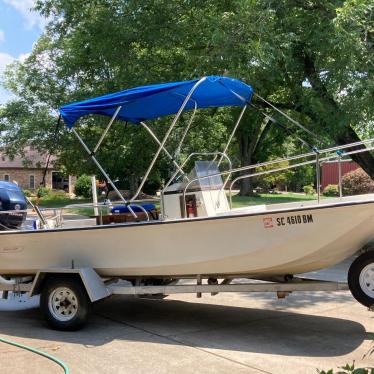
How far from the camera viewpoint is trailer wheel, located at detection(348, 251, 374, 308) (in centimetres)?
583

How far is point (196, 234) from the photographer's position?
6.27 meters

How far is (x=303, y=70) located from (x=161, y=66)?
3.80m

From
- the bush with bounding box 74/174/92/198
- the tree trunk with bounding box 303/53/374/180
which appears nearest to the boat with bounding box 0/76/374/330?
the tree trunk with bounding box 303/53/374/180

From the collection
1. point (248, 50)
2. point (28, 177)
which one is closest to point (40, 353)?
point (248, 50)

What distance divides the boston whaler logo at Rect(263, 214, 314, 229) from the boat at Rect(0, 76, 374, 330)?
10 mm

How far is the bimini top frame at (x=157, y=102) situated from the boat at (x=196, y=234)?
2cm

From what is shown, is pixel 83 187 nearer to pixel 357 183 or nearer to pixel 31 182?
pixel 31 182

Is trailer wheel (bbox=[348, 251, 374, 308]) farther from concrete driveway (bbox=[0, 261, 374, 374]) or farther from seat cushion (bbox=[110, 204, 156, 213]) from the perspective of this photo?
seat cushion (bbox=[110, 204, 156, 213])

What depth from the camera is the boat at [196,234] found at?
588cm

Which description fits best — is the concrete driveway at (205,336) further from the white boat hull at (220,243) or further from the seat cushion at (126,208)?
the seat cushion at (126,208)

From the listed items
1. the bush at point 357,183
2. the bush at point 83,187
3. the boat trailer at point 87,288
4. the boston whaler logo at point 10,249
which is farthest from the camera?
the bush at point 83,187

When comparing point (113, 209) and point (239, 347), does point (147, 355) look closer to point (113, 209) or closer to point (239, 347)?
point (239, 347)

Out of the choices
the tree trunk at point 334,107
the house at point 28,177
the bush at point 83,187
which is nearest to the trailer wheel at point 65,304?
the tree trunk at point 334,107

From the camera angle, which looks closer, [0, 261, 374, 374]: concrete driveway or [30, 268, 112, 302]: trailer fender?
[0, 261, 374, 374]: concrete driveway
